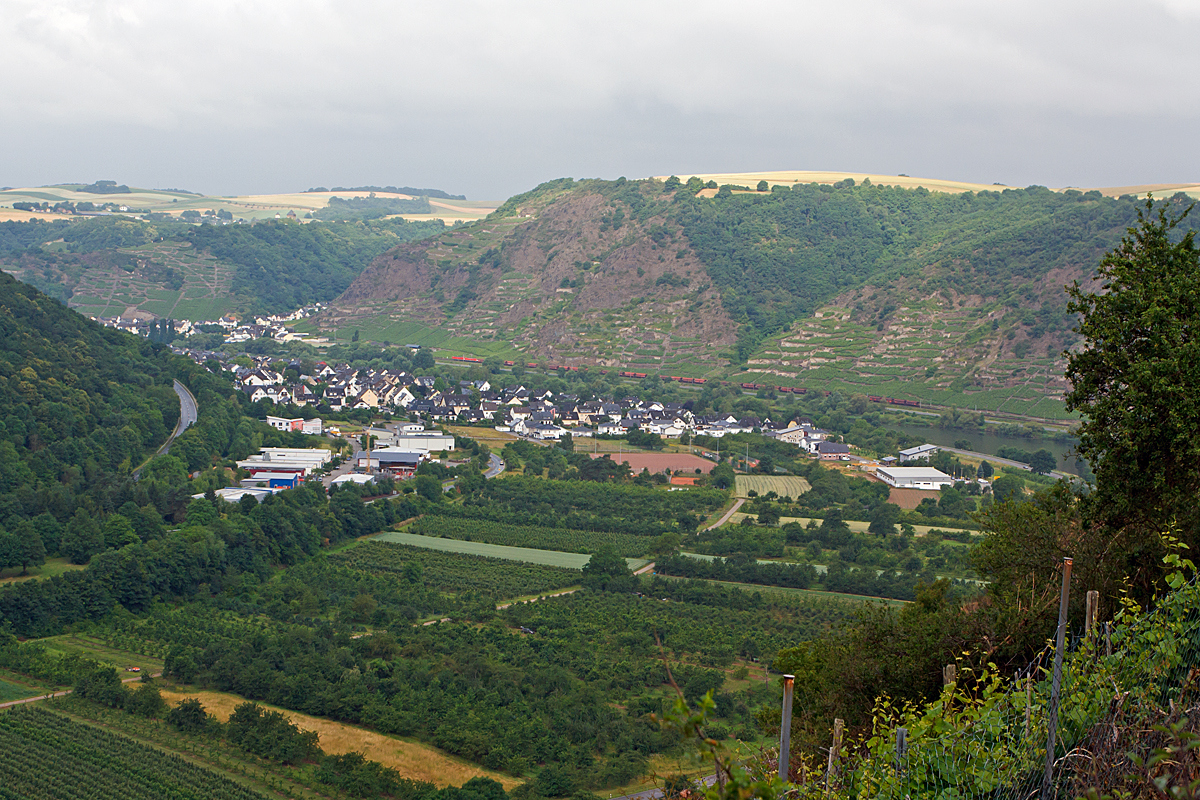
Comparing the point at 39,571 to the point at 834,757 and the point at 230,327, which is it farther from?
the point at 230,327

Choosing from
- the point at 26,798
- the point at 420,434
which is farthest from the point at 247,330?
the point at 26,798

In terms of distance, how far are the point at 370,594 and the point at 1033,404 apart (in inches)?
1664

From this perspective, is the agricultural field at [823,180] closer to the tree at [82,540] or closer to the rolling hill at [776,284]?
the rolling hill at [776,284]

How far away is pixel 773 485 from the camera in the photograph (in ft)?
128

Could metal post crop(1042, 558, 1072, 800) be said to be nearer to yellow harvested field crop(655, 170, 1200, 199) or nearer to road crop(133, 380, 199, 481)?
road crop(133, 380, 199, 481)

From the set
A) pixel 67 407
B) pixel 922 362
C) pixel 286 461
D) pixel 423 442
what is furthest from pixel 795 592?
pixel 922 362

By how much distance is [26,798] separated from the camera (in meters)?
15.1

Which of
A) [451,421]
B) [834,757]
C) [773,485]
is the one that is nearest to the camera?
[834,757]

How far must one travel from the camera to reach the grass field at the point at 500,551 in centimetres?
2931

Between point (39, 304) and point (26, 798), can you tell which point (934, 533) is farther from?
point (39, 304)

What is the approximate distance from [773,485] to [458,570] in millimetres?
15186

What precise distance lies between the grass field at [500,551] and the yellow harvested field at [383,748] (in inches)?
429

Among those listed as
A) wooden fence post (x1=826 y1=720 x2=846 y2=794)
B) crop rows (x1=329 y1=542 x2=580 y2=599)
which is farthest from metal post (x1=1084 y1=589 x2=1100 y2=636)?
crop rows (x1=329 y1=542 x2=580 y2=599)

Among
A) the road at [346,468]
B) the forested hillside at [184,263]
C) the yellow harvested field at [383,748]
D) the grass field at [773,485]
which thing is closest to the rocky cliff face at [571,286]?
the forested hillside at [184,263]
